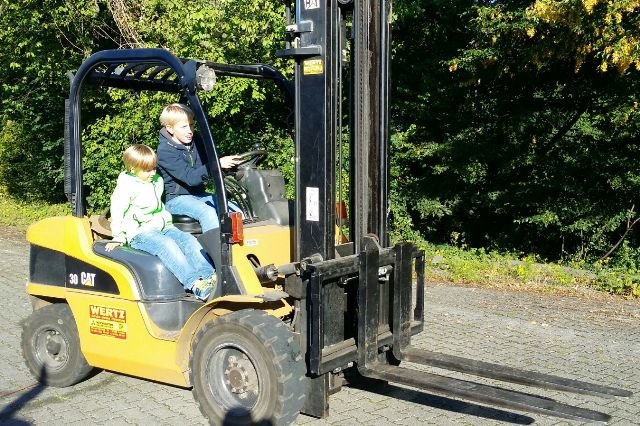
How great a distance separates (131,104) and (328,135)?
10.7 m

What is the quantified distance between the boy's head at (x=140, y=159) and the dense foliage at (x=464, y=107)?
7.03 metres

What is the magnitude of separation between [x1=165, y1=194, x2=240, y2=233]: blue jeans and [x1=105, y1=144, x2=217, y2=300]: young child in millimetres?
104

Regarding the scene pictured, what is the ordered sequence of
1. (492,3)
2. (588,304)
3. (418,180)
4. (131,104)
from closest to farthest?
(588,304) → (492,3) → (131,104) → (418,180)

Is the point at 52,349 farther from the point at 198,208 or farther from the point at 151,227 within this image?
the point at 198,208

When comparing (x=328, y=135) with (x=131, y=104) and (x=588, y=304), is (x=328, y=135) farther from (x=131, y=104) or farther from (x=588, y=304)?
(x=131, y=104)

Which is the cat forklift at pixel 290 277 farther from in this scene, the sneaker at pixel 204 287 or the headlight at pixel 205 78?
the sneaker at pixel 204 287

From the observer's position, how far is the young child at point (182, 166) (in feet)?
17.1

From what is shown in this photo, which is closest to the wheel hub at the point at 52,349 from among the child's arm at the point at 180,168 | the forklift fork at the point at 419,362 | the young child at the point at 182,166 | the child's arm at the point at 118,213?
the child's arm at the point at 118,213

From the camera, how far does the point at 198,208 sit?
5305mm

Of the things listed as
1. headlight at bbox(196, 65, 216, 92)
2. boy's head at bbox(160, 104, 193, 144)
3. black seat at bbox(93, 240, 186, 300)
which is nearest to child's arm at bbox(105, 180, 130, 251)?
black seat at bbox(93, 240, 186, 300)

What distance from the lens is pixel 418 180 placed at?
15.6 metres

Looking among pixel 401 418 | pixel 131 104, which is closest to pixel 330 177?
pixel 401 418

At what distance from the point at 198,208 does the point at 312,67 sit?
1.36 meters

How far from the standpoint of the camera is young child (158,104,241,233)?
17.1 feet
